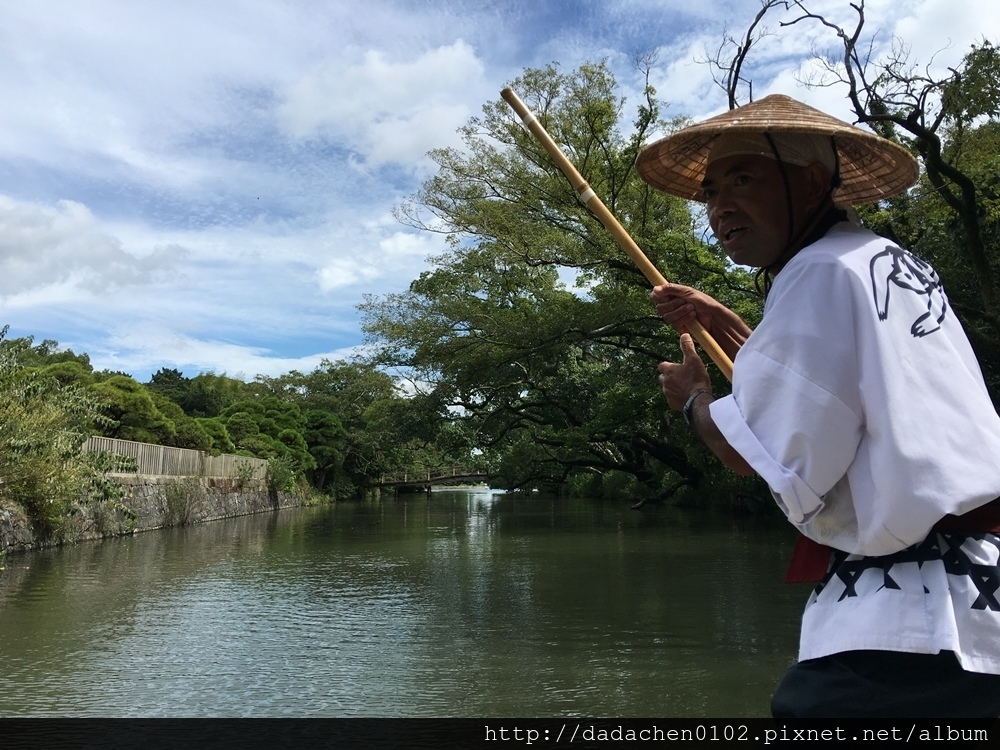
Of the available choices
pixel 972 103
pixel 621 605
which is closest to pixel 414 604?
pixel 621 605

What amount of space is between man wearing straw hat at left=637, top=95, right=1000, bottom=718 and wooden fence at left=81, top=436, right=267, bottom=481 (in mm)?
13256

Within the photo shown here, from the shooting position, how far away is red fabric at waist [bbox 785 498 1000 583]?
1.06m

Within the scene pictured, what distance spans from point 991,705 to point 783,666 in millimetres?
4510

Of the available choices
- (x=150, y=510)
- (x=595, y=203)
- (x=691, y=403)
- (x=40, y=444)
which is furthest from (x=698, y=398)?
(x=150, y=510)

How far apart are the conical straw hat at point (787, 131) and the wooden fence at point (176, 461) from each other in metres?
12.7

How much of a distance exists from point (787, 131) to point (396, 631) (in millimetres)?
5656

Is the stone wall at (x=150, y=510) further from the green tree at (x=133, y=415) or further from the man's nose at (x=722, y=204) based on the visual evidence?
the man's nose at (x=722, y=204)

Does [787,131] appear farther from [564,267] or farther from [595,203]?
[564,267]

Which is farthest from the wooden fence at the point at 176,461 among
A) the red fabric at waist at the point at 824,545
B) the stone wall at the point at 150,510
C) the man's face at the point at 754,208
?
the red fabric at waist at the point at 824,545

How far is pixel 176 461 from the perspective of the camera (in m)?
17.8

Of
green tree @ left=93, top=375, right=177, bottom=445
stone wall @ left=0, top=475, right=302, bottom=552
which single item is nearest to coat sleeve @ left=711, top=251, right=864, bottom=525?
stone wall @ left=0, top=475, right=302, bottom=552

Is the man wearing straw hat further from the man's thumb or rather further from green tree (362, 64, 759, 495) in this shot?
green tree (362, 64, 759, 495)

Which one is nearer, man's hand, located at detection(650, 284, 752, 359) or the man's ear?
the man's ear

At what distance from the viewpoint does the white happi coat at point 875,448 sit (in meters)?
1.03
